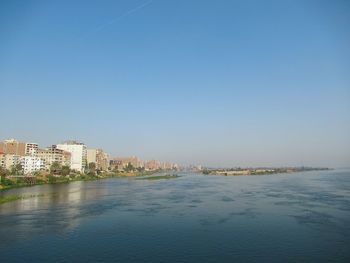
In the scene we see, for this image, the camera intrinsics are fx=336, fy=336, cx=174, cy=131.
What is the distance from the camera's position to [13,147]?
78.4 m

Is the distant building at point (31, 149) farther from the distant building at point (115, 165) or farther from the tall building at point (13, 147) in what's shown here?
the distant building at point (115, 165)

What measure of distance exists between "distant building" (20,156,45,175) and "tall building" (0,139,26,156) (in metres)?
11.6

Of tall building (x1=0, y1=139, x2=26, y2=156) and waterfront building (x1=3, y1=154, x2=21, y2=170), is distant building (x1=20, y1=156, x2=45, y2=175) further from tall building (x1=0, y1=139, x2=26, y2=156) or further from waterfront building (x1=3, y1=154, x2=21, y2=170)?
tall building (x1=0, y1=139, x2=26, y2=156)

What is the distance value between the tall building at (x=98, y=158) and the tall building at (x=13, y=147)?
20.7 meters

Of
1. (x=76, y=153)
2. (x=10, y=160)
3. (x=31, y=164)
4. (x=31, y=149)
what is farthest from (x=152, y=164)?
(x=10, y=160)

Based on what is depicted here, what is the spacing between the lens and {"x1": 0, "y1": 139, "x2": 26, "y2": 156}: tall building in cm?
7750

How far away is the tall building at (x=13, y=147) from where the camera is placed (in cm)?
7750

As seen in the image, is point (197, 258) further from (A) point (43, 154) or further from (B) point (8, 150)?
(B) point (8, 150)

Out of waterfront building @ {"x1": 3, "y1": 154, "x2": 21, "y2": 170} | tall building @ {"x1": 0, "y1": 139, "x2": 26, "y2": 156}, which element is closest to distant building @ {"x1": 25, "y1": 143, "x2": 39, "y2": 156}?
tall building @ {"x1": 0, "y1": 139, "x2": 26, "y2": 156}

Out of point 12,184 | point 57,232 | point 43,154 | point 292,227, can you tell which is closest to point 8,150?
point 43,154

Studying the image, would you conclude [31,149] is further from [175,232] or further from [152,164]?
[152,164]

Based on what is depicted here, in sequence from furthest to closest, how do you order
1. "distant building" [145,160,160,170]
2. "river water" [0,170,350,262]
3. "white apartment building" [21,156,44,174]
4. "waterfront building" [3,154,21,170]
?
"distant building" [145,160,160,170] → "white apartment building" [21,156,44,174] → "waterfront building" [3,154,21,170] → "river water" [0,170,350,262]

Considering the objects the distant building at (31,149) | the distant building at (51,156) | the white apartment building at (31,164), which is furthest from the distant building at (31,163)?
the distant building at (31,149)

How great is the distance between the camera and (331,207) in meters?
24.9
